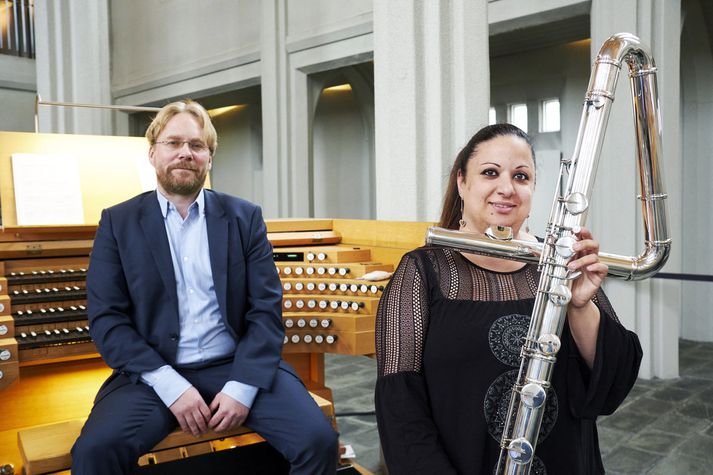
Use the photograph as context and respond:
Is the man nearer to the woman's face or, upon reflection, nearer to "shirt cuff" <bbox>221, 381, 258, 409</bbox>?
"shirt cuff" <bbox>221, 381, 258, 409</bbox>

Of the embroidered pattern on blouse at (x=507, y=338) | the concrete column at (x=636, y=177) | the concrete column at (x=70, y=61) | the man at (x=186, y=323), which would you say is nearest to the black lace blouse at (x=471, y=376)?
the embroidered pattern on blouse at (x=507, y=338)

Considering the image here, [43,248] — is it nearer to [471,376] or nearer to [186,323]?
[186,323]

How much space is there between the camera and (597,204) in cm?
621

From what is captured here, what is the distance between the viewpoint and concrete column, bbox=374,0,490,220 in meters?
3.94

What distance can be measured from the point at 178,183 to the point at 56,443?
979mm

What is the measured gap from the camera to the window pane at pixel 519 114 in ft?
31.3

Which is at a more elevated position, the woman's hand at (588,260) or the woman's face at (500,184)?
the woman's face at (500,184)

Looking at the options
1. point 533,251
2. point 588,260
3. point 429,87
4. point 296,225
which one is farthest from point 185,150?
point 429,87

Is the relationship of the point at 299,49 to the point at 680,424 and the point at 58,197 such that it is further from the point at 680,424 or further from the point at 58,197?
the point at 680,424

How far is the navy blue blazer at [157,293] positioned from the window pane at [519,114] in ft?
25.1

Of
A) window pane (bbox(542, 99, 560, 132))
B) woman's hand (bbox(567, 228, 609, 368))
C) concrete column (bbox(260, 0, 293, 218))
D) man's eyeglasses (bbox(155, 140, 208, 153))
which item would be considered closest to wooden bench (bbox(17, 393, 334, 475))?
man's eyeglasses (bbox(155, 140, 208, 153))

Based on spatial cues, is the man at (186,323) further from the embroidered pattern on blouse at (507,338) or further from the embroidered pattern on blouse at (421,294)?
the embroidered pattern on blouse at (507,338)

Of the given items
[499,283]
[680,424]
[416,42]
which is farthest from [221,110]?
[499,283]

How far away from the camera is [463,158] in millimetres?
1810
